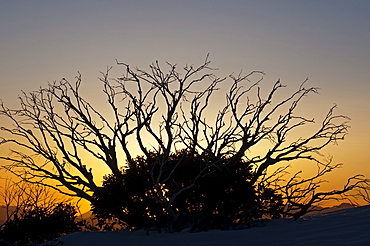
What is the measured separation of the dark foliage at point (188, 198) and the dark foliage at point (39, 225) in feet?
9.81

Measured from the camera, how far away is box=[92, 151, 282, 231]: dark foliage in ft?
50.5

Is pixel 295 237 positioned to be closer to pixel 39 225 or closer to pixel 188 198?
pixel 188 198

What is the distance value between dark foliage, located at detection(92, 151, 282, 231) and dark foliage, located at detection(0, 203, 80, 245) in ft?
9.81

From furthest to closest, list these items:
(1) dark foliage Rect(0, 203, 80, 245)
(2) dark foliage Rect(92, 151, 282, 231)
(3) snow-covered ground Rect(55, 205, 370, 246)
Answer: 1. (1) dark foliage Rect(0, 203, 80, 245)
2. (2) dark foliage Rect(92, 151, 282, 231)
3. (3) snow-covered ground Rect(55, 205, 370, 246)

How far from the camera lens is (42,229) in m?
18.6

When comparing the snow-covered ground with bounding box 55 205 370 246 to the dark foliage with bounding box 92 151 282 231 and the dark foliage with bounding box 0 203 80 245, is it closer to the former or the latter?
the dark foliage with bounding box 92 151 282 231

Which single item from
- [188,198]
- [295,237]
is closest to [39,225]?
[188,198]

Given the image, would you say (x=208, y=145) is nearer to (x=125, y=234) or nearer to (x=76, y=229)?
(x=125, y=234)

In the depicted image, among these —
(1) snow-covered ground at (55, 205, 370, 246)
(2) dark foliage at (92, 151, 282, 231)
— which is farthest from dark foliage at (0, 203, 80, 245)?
(1) snow-covered ground at (55, 205, 370, 246)

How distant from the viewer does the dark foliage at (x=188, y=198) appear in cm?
1538

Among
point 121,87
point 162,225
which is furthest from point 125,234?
point 121,87

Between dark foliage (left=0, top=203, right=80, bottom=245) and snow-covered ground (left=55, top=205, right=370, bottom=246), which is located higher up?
dark foliage (left=0, top=203, right=80, bottom=245)

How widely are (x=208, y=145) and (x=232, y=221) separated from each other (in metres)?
2.99

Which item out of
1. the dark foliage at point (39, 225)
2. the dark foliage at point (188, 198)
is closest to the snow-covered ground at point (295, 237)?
the dark foliage at point (188, 198)
